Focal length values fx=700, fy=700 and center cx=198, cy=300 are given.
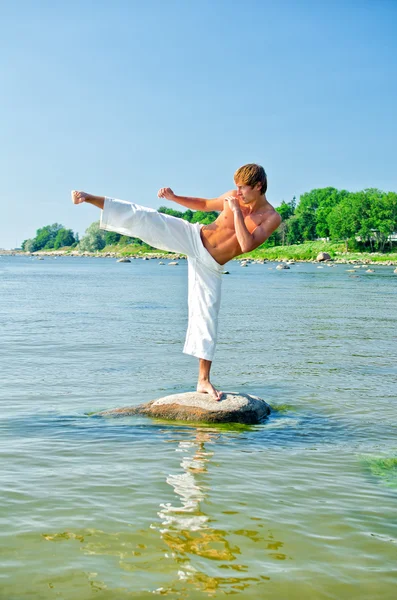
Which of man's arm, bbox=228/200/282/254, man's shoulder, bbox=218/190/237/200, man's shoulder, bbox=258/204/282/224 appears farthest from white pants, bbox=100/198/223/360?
man's shoulder, bbox=258/204/282/224

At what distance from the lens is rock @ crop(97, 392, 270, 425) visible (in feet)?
28.0

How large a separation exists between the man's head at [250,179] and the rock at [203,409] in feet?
8.44

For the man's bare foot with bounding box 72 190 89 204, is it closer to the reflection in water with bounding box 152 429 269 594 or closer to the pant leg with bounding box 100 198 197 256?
the pant leg with bounding box 100 198 197 256

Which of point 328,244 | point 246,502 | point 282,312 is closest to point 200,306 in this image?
point 246,502

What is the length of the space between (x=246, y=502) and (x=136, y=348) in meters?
10.4

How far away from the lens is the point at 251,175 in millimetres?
7809

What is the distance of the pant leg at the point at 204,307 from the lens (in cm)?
848

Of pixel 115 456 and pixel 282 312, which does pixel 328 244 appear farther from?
pixel 115 456

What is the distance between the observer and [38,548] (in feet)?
15.7

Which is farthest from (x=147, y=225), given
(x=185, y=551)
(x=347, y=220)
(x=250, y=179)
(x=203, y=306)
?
(x=347, y=220)

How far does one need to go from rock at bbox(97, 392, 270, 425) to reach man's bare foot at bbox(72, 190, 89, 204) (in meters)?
2.93

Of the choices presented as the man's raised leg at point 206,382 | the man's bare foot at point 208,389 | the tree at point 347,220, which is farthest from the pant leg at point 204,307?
the tree at point 347,220

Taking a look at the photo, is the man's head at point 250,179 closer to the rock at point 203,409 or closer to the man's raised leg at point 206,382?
the man's raised leg at point 206,382

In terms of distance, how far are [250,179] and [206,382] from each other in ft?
8.76
